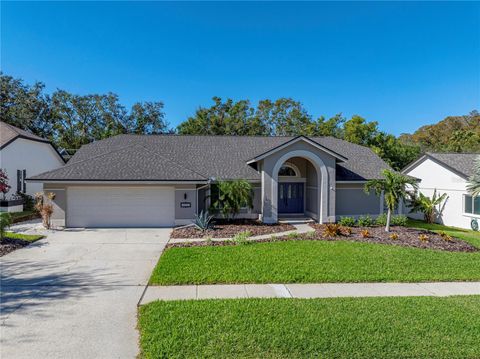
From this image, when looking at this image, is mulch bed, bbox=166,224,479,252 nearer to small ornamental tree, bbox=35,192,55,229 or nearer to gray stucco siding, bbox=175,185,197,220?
gray stucco siding, bbox=175,185,197,220

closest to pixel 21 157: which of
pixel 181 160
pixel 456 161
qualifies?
pixel 181 160

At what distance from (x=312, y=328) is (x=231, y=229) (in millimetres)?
9604

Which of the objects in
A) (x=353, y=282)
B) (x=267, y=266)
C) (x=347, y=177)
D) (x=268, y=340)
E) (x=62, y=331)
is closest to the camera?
(x=268, y=340)

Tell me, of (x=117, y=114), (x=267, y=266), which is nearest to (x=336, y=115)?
(x=117, y=114)

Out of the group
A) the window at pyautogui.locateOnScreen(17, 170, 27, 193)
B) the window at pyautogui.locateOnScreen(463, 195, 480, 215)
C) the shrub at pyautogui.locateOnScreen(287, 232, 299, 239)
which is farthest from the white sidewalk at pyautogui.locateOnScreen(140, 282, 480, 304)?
the window at pyautogui.locateOnScreen(17, 170, 27, 193)

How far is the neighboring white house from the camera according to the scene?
1909 cm

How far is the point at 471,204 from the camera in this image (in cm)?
1861

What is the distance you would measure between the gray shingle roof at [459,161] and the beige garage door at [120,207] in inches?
744

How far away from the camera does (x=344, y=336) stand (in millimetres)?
4754

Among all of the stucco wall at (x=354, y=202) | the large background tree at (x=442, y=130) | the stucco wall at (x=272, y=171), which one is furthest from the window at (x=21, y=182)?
the large background tree at (x=442, y=130)

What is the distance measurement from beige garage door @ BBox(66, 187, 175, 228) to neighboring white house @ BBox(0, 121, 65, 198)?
7677 millimetres

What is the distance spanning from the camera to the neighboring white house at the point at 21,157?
19094mm

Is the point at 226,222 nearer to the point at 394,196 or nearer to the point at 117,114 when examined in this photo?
the point at 394,196

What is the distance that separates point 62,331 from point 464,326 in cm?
714
